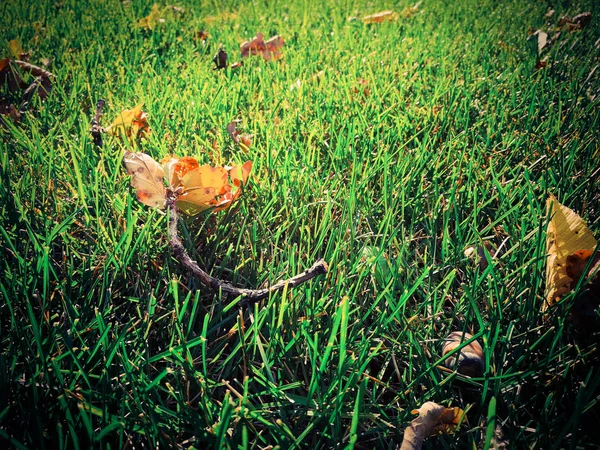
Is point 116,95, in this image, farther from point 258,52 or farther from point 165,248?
point 165,248

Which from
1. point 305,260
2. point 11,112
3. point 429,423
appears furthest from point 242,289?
point 11,112

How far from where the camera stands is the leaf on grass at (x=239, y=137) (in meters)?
1.57

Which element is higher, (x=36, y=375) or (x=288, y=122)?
(x=288, y=122)

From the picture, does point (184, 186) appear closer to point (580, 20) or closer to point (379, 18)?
point (379, 18)

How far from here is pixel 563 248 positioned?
96 centimetres

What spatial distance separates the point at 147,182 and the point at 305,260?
513mm

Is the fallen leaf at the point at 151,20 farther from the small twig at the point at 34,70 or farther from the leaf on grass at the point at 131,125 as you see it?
the leaf on grass at the point at 131,125

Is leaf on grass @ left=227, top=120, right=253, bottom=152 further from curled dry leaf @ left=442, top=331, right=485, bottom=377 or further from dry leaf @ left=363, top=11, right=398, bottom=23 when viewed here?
dry leaf @ left=363, top=11, right=398, bottom=23

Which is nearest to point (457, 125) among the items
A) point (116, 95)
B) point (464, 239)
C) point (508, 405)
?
point (464, 239)

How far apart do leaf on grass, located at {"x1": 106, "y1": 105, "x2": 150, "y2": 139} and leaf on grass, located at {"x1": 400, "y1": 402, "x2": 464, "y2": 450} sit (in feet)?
4.59

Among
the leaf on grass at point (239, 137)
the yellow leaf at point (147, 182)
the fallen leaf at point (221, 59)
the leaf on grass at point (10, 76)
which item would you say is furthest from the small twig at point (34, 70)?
the yellow leaf at point (147, 182)

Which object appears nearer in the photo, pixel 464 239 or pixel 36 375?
pixel 36 375

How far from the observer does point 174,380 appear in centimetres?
85

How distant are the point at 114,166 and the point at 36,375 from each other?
0.83 meters
